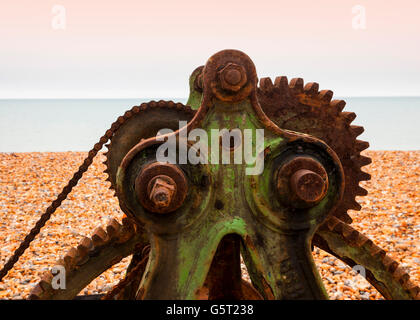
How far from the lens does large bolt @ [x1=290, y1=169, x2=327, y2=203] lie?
1.80 meters

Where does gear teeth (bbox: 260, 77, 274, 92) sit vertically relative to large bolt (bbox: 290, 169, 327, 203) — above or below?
above

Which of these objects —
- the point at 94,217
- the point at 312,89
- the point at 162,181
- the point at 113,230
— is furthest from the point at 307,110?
the point at 94,217

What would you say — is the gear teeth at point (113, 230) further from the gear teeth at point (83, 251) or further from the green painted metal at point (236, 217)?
the green painted metal at point (236, 217)

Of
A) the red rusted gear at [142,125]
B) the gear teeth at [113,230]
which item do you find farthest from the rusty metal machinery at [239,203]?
the red rusted gear at [142,125]

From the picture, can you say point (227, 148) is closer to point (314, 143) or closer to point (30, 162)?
point (314, 143)

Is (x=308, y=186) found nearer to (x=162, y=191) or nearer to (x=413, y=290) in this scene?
(x=162, y=191)

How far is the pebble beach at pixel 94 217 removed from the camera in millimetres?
5520

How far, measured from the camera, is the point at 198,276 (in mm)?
1851

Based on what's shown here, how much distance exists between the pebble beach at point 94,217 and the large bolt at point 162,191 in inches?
154

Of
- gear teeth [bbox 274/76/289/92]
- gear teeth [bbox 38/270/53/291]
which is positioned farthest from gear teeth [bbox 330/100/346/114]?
gear teeth [bbox 38/270/53/291]

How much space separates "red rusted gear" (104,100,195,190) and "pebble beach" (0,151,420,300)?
3144 millimetres

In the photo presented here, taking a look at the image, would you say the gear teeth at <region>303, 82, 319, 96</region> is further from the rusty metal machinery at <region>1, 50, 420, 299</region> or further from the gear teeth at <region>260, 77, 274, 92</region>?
the rusty metal machinery at <region>1, 50, 420, 299</region>

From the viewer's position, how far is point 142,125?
2.69m
